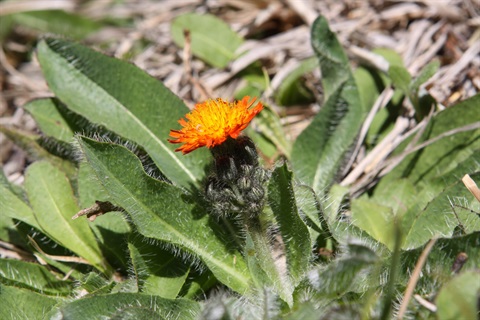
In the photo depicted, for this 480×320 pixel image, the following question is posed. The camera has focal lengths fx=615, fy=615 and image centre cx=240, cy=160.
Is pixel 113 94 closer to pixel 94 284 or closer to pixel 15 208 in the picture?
pixel 15 208

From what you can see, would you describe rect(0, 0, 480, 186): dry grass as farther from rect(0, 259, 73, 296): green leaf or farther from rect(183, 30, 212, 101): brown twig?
rect(0, 259, 73, 296): green leaf

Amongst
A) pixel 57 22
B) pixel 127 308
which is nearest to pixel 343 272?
pixel 127 308

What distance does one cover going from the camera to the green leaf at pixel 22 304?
8.16 ft

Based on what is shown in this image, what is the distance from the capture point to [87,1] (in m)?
5.87

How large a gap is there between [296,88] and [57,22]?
255cm

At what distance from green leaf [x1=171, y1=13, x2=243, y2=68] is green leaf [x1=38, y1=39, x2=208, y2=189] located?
122cm

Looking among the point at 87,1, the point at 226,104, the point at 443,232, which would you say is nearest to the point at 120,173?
the point at 226,104

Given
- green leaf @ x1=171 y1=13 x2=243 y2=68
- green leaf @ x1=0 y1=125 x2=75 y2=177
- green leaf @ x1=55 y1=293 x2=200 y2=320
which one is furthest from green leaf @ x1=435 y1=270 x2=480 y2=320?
green leaf @ x1=171 y1=13 x2=243 y2=68

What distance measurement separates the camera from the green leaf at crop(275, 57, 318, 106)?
12.8 feet

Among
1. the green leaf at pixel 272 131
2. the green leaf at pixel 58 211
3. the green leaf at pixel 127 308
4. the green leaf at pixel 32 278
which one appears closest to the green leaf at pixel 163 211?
the green leaf at pixel 127 308

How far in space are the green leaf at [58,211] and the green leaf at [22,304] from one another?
33 centimetres

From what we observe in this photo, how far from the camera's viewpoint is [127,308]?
2.13 meters

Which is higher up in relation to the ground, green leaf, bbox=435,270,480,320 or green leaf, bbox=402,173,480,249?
green leaf, bbox=435,270,480,320

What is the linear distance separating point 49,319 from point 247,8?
Answer: 3200 millimetres
